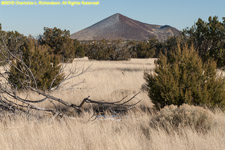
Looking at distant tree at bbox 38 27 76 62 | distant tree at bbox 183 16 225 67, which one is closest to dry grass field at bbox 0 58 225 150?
distant tree at bbox 183 16 225 67

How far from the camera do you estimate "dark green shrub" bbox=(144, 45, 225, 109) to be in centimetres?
667

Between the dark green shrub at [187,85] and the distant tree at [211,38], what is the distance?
9.80 meters

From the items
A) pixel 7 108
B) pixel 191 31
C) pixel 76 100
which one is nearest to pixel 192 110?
pixel 7 108

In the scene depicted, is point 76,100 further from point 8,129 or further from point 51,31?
point 51,31

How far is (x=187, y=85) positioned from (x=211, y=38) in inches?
453

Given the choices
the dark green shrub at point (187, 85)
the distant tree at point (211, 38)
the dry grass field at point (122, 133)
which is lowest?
the dry grass field at point (122, 133)

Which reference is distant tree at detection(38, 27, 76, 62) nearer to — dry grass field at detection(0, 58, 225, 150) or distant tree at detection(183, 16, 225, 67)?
distant tree at detection(183, 16, 225, 67)

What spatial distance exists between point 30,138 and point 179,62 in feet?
14.0

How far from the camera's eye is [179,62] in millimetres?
7121

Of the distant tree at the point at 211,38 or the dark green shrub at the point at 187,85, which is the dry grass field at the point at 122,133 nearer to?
the dark green shrub at the point at 187,85

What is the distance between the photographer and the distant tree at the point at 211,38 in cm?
1636

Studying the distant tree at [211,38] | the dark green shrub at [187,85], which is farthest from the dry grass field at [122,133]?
the distant tree at [211,38]

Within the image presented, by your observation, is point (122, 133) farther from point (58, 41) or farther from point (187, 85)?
point (58, 41)

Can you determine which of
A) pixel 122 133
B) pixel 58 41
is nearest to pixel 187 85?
pixel 122 133
